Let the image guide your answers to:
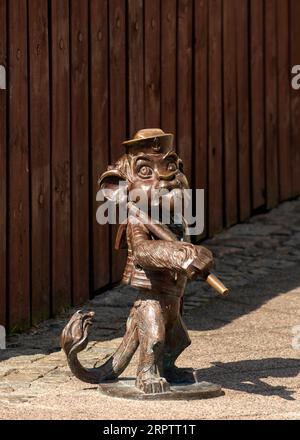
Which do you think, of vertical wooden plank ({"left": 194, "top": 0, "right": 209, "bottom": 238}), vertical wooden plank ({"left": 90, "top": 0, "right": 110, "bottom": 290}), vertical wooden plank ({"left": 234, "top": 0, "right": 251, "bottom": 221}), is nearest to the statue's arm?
vertical wooden plank ({"left": 90, "top": 0, "right": 110, "bottom": 290})

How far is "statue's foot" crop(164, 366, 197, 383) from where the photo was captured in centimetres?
714

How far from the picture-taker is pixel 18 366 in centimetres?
771

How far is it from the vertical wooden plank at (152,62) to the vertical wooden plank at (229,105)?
46.5 inches

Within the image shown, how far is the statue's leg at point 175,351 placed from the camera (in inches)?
280

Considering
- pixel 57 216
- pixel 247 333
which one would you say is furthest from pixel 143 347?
pixel 57 216

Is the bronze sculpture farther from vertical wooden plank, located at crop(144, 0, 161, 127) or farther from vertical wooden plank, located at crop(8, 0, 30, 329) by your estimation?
vertical wooden plank, located at crop(144, 0, 161, 127)

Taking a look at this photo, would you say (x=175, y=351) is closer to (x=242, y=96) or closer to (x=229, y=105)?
(x=229, y=105)

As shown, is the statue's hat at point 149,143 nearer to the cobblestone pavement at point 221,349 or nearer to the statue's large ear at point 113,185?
the statue's large ear at point 113,185

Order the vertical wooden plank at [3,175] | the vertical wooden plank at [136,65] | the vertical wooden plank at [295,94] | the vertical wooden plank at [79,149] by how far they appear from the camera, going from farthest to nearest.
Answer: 1. the vertical wooden plank at [295,94]
2. the vertical wooden plank at [136,65]
3. the vertical wooden plank at [79,149]
4. the vertical wooden plank at [3,175]

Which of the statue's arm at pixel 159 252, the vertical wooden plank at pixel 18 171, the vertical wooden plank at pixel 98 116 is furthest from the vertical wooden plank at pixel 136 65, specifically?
the statue's arm at pixel 159 252

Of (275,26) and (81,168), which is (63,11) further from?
(275,26)

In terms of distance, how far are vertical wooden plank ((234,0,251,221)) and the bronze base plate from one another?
15.3 ft

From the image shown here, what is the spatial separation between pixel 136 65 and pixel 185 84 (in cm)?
84
